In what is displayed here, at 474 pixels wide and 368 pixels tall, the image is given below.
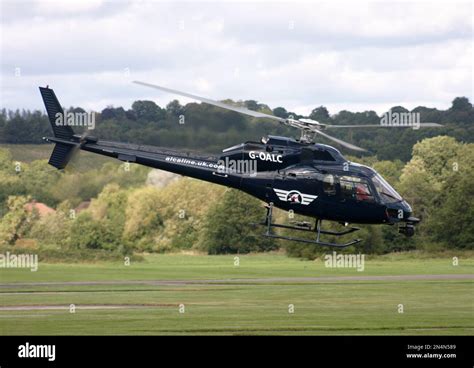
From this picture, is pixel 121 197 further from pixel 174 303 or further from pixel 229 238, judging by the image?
pixel 174 303

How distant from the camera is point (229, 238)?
85.9 meters

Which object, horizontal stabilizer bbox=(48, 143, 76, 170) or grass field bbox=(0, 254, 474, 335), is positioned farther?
grass field bbox=(0, 254, 474, 335)

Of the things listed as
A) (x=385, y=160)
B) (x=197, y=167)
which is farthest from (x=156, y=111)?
(x=385, y=160)

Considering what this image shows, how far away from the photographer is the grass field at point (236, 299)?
4597 centimetres

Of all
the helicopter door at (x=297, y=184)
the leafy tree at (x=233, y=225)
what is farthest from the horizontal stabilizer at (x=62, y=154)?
the leafy tree at (x=233, y=225)

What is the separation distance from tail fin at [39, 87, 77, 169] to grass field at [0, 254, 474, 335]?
667 cm

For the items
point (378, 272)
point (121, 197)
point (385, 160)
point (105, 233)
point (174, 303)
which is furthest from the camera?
point (385, 160)

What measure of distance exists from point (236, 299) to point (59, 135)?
1545 centimetres

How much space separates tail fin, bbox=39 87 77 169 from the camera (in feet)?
145

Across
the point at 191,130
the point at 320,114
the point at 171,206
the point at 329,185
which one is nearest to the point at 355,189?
the point at 329,185

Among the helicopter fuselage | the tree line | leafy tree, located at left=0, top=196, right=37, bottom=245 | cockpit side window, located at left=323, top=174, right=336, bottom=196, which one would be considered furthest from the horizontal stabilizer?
leafy tree, located at left=0, top=196, right=37, bottom=245

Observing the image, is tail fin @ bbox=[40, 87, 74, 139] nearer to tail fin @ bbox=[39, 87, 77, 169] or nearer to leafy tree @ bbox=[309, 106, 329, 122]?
tail fin @ bbox=[39, 87, 77, 169]
